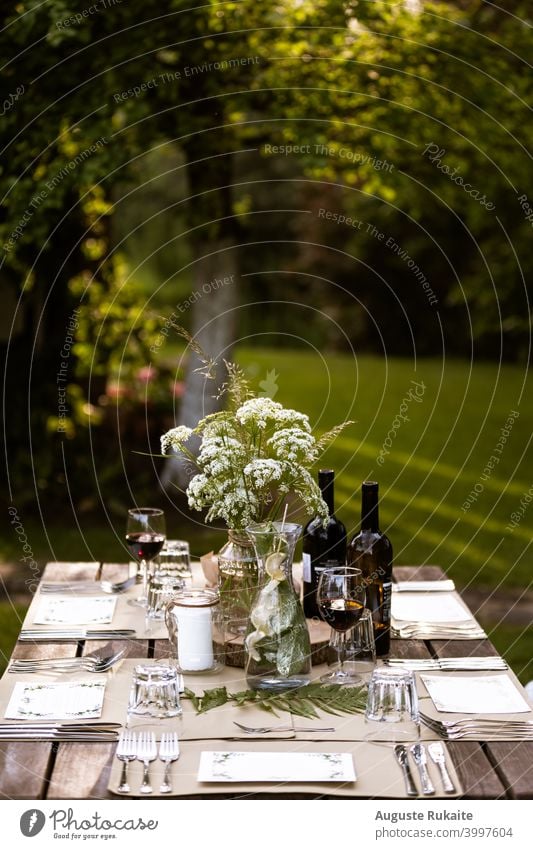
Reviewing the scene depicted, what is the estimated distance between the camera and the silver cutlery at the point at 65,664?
2645mm

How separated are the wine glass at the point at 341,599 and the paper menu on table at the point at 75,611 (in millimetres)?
802

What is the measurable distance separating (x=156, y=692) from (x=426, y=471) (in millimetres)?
6887

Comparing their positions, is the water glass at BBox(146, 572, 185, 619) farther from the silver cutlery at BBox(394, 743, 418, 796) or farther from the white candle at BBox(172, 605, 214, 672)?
the silver cutlery at BBox(394, 743, 418, 796)

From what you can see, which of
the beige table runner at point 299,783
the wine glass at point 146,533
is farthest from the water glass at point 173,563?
the beige table runner at point 299,783

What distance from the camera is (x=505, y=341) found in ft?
51.3

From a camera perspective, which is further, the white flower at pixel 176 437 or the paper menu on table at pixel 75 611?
the paper menu on table at pixel 75 611

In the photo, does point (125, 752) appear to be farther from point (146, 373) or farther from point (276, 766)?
point (146, 373)

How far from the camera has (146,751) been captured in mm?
2158

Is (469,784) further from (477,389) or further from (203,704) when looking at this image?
(477,389)

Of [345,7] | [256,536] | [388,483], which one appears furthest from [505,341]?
[256,536]

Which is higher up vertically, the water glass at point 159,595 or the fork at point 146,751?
the water glass at point 159,595

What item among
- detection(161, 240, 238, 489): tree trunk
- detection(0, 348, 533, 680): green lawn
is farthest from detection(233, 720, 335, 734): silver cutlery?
detection(161, 240, 238, 489): tree trunk

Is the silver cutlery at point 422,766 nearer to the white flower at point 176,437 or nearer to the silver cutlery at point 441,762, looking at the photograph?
the silver cutlery at point 441,762
